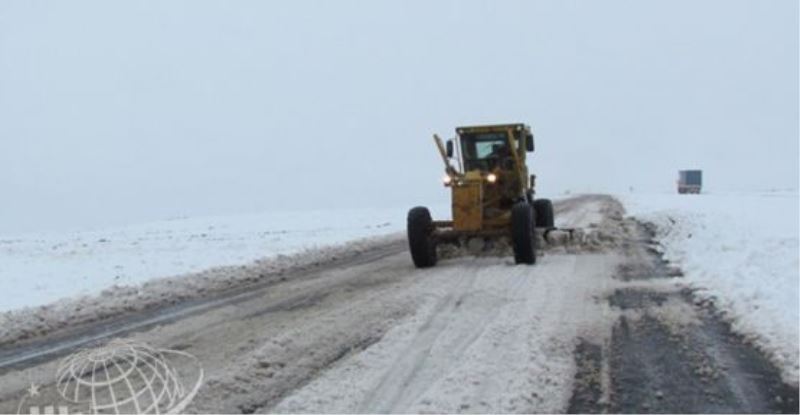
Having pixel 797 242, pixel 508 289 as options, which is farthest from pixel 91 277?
pixel 797 242

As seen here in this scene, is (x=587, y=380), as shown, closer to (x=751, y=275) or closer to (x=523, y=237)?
(x=751, y=275)

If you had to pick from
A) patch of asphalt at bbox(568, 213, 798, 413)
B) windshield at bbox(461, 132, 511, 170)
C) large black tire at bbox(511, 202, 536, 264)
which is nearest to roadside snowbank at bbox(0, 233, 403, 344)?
windshield at bbox(461, 132, 511, 170)

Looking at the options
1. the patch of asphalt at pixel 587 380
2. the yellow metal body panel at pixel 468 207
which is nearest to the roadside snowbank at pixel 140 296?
the yellow metal body panel at pixel 468 207

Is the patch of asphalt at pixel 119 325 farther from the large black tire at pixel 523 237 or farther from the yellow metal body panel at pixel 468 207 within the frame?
the large black tire at pixel 523 237

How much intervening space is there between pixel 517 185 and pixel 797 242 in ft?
17.4

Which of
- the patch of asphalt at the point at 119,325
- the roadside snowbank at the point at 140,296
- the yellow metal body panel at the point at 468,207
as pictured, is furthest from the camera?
the yellow metal body panel at the point at 468,207

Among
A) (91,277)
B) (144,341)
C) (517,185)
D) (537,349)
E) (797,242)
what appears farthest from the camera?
(517,185)

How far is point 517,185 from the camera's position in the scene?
53.2 ft

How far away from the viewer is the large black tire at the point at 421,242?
1424 centimetres

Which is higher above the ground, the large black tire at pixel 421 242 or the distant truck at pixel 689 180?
the large black tire at pixel 421 242

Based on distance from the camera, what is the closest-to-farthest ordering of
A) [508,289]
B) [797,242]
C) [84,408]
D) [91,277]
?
[84,408]
[508,289]
[797,242]
[91,277]

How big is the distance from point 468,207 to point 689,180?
82.7 metres

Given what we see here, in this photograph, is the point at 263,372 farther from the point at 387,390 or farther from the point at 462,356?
the point at 462,356

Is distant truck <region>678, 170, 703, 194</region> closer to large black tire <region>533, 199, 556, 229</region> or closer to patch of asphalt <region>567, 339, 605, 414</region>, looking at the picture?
large black tire <region>533, 199, 556, 229</region>
